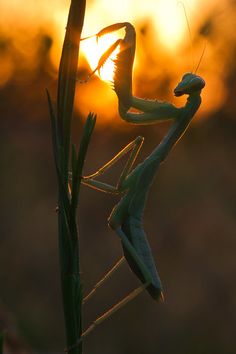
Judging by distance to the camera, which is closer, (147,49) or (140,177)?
(140,177)

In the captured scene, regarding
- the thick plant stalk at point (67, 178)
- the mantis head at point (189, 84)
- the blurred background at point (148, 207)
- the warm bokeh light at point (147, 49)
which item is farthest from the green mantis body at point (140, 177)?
the blurred background at point (148, 207)

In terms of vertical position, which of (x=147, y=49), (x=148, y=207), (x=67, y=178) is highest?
(x=67, y=178)

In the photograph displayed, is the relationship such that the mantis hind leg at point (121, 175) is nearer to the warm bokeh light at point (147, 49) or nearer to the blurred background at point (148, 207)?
the warm bokeh light at point (147, 49)

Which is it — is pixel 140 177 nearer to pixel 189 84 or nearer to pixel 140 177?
pixel 140 177

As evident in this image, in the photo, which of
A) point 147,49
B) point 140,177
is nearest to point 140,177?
point 140,177

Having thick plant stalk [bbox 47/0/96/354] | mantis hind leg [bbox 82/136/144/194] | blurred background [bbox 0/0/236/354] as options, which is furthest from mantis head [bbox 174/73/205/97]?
blurred background [bbox 0/0/236/354]

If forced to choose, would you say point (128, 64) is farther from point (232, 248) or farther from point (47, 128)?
point (47, 128)
